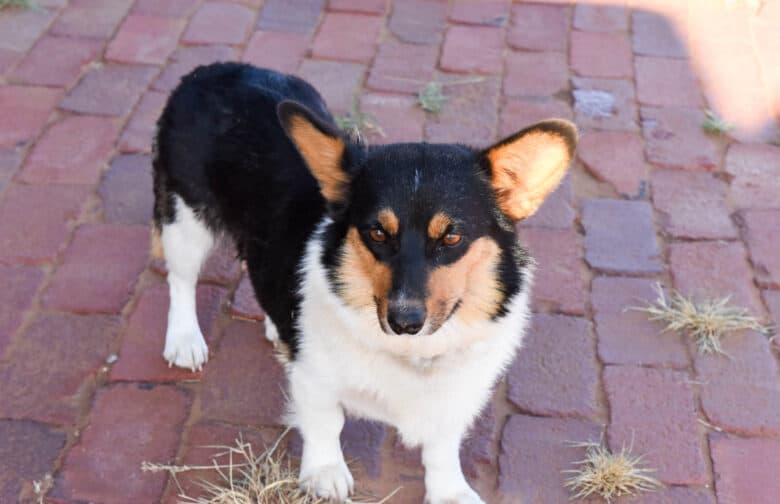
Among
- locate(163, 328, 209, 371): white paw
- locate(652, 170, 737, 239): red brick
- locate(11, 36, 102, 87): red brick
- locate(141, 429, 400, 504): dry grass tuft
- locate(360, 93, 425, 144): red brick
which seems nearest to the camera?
locate(141, 429, 400, 504): dry grass tuft

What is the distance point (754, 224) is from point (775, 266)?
28 cm

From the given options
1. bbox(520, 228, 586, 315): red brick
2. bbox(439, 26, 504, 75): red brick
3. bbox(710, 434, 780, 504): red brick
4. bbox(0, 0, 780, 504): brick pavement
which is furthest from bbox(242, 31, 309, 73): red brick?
bbox(710, 434, 780, 504): red brick

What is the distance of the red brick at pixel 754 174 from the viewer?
162 inches

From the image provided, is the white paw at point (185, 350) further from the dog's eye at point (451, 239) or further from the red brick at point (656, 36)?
the red brick at point (656, 36)

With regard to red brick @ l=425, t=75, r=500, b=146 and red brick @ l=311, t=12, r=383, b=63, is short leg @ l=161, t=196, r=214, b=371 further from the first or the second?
red brick @ l=311, t=12, r=383, b=63

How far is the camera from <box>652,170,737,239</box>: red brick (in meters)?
3.95

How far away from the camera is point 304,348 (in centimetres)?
266

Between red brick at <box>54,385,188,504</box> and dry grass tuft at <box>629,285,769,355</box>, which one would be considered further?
dry grass tuft at <box>629,285,769,355</box>

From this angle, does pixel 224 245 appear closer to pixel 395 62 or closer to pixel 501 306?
pixel 501 306

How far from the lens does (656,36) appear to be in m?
5.23

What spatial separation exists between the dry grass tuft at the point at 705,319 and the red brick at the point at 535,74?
1.65 m

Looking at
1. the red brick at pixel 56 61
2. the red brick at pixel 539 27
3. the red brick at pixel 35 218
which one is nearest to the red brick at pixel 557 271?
→ the red brick at pixel 539 27

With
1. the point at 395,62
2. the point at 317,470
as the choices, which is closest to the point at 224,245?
the point at 317,470

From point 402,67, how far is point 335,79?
0.40 meters
